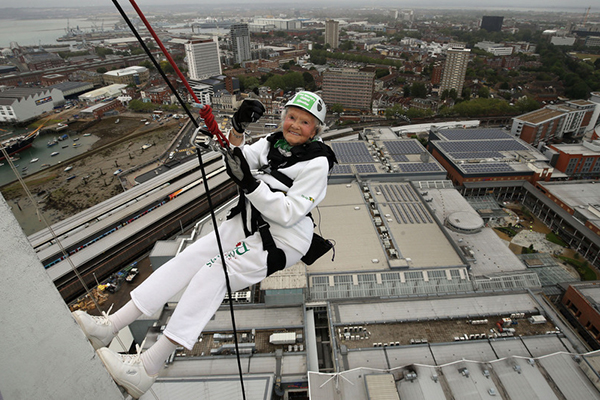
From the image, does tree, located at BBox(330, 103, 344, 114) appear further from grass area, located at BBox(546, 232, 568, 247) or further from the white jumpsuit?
the white jumpsuit

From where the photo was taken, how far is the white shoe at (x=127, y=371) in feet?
6.73

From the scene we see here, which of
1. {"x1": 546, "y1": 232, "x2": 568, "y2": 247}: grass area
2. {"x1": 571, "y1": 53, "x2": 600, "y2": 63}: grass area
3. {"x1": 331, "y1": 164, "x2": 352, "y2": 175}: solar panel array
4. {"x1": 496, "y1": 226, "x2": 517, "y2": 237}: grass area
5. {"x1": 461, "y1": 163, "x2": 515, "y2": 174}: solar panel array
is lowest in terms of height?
{"x1": 546, "y1": 232, "x2": 568, "y2": 247}: grass area

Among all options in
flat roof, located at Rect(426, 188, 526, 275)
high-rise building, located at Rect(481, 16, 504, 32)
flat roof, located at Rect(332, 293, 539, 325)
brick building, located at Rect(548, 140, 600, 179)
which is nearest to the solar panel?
brick building, located at Rect(548, 140, 600, 179)

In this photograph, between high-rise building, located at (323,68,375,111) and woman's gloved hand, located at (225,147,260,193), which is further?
high-rise building, located at (323,68,375,111)

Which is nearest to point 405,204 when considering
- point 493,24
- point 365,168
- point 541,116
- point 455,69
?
point 365,168

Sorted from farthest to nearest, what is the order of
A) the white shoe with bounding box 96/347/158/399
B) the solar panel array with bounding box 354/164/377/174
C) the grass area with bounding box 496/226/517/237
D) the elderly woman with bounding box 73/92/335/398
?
the solar panel array with bounding box 354/164/377/174
the grass area with bounding box 496/226/517/237
the elderly woman with bounding box 73/92/335/398
the white shoe with bounding box 96/347/158/399

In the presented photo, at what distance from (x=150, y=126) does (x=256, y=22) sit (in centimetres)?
9877

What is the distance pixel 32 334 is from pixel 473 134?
28.1m

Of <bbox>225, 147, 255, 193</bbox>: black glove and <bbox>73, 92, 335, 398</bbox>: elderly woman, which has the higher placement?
<bbox>225, 147, 255, 193</bbox>: black glove

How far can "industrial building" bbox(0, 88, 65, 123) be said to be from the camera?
102 feet

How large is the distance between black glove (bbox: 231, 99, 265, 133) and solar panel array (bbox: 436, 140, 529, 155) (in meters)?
22.5

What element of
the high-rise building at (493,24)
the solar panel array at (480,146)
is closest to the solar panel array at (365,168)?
the solar panel array at (480,146)

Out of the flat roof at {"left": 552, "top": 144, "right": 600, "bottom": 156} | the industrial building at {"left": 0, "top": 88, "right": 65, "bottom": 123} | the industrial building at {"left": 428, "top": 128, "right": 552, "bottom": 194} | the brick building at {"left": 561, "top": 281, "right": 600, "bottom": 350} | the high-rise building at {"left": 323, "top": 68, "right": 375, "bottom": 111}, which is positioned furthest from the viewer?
the high-rise building at {"left": 323, "top": 68, "right": 375, "bottom": 111}

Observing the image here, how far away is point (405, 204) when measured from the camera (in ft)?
50.8
